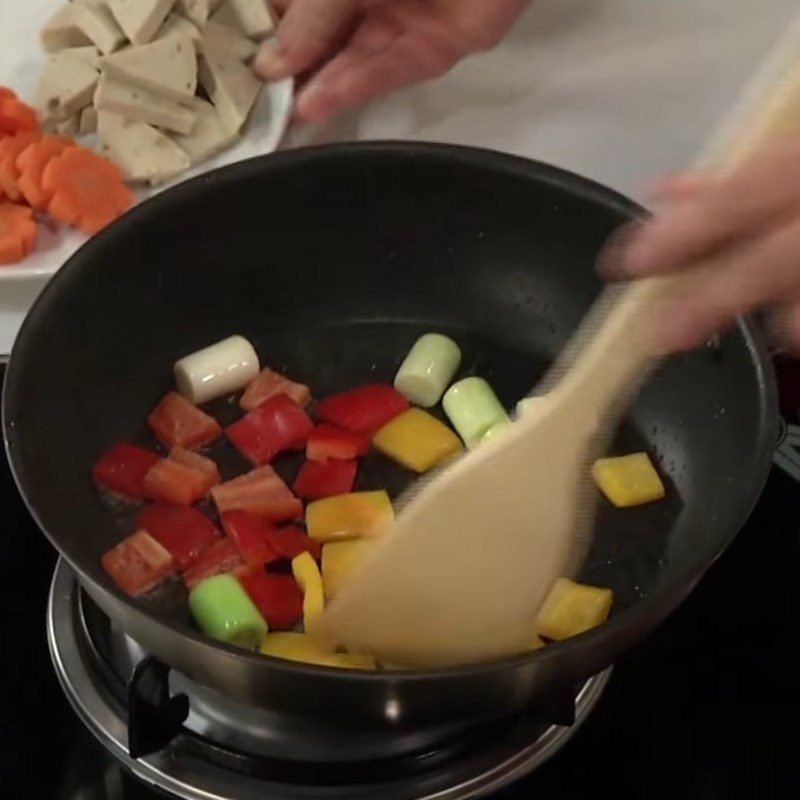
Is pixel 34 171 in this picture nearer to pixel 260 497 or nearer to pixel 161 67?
pixel 161 67

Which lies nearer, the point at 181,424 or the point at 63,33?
the point at 181,424

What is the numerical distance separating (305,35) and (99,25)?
7.6 inches

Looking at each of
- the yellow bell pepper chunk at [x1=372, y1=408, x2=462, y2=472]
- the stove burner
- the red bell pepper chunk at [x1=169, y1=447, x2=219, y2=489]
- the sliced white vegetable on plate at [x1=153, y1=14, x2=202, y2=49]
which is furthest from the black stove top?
the sliced white vegetable on plate at [x1=153, y1=14, x2=202, y2=49]

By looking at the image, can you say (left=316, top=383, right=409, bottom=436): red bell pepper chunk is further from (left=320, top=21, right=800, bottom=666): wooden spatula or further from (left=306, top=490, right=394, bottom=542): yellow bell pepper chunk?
(left=320, top=21, right=800, bottom=666): wooden spatula

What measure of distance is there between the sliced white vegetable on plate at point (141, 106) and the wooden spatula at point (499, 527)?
0.48 metres

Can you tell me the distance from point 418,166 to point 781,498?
40 cm

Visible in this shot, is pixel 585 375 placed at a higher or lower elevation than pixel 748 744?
higher

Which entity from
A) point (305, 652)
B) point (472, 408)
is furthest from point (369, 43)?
point (305, 652)

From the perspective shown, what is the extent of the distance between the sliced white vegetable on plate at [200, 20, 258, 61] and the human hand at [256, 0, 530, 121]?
2 cm

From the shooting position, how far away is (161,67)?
3.51 feet

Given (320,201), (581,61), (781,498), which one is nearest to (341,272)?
(320,201)

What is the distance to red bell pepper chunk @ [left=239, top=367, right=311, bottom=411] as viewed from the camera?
40.1 inches

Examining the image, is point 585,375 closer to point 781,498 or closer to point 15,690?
point 781,498

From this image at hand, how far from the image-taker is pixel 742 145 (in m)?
0.69
